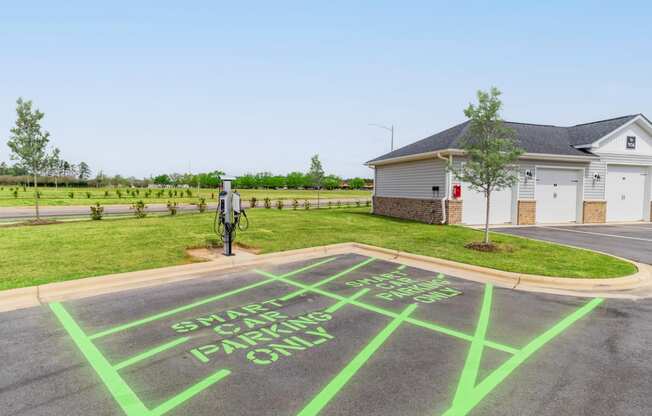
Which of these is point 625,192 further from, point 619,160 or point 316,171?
point 316,171

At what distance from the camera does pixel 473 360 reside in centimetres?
415

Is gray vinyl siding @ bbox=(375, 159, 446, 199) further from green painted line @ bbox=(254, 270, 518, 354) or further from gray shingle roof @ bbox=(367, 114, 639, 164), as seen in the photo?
green painted line @ bbox=(254, 270, 518, 354)

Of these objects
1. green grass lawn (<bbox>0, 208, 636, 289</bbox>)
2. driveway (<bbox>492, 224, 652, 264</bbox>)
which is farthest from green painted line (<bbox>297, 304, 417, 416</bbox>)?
driveway (<bbox>492, 224, 652, 264</bbox>)

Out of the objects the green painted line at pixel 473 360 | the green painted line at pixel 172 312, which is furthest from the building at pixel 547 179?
the green painted line at pixel 172 312

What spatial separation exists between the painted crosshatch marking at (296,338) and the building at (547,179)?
11.6 metres

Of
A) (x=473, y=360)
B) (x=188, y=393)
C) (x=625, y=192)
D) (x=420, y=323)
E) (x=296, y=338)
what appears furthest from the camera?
(x=625, y=192)

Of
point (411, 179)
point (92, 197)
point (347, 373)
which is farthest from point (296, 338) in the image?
point (92, 197)

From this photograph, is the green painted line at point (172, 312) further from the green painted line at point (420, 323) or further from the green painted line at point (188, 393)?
the green painted line at point (188, 393)

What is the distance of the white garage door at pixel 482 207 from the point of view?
17875 millimetres

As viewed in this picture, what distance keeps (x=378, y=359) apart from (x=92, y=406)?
279 cm

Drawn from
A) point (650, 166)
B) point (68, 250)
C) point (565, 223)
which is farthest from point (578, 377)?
point (650, 166)

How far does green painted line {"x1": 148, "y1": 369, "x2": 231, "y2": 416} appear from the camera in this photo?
10.4 feet

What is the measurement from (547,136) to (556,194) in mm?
4034

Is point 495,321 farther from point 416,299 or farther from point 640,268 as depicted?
point 640,268
